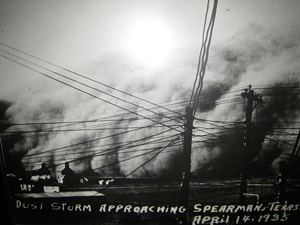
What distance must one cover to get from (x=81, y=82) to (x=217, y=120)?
55.8 inches

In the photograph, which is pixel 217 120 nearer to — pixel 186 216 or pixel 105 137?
pixel 186 216

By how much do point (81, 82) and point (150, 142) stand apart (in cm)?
91

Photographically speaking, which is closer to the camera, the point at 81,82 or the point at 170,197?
the point at 81,82

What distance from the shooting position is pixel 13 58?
1.74 m

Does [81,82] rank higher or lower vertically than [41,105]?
higher

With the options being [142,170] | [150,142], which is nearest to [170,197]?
[142,170]

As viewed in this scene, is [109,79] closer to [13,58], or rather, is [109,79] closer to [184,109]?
[184,109]

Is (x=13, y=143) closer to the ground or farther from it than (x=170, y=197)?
farther from it

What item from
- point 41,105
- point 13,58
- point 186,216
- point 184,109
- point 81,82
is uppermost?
point 13,58

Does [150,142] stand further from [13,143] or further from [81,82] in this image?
[13,143]

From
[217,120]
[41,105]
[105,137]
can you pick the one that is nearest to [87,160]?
[105,137]

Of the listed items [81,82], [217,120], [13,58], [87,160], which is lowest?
[87,160]

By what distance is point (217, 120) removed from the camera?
5.99ft

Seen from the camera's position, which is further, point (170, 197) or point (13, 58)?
point (170, 197)
